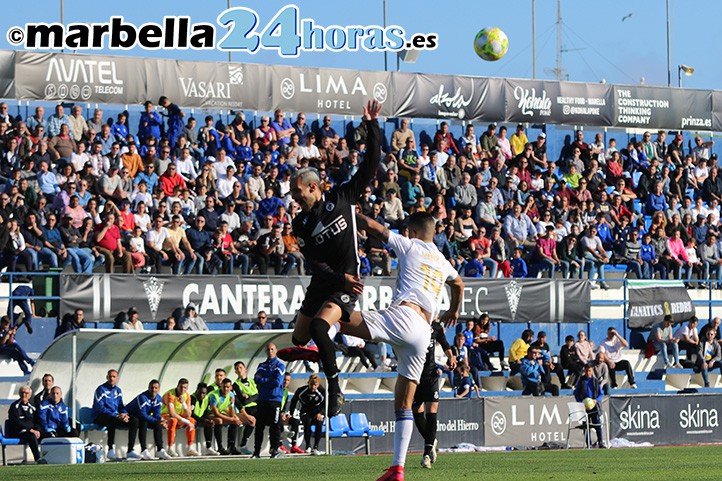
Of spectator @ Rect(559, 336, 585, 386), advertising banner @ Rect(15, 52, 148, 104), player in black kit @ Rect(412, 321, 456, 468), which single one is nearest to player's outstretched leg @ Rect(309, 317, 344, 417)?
player in black kit @ Rect(412, 321, 456, 468)

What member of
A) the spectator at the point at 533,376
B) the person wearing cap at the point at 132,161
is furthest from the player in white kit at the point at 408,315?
the person wearing cap at the point at 132,161

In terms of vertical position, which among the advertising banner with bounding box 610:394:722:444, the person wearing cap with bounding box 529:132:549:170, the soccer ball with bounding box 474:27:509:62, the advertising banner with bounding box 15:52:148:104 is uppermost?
the soccer ball with bounding box 474:27:509:62

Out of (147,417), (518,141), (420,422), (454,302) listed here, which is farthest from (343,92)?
(454,302)

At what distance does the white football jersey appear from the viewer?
11.5 meters

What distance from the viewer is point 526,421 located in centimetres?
2628

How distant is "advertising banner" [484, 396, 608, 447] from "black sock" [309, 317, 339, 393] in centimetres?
1457

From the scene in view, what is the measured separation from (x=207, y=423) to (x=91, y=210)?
4.98m

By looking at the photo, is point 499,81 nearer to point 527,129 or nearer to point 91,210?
point 527,129

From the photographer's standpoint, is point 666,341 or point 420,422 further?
point 666,341

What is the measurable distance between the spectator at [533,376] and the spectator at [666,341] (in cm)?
Result: 487

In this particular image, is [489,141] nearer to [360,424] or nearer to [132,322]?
[360,424]

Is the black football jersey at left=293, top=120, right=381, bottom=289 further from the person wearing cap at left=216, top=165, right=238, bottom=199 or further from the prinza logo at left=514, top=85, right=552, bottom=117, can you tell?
the prinza logo at left=514, top=85, right=552, bottom=117

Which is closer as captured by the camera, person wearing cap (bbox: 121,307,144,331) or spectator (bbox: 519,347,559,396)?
person wearing cap (bbox: 121,307,144,331)

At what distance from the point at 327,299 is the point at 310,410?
38.4ft
